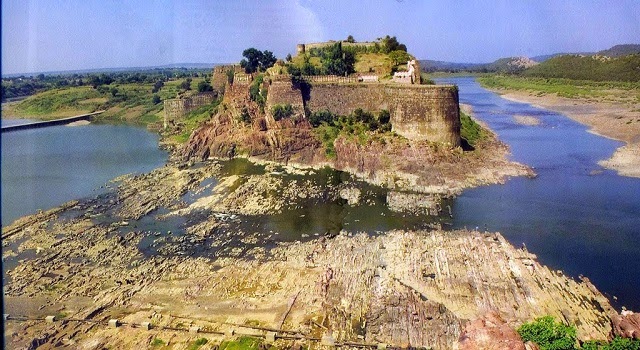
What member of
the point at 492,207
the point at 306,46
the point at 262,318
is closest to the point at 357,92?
the point at 306,46

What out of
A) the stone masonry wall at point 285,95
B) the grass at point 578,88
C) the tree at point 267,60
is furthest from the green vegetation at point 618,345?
the grass at point 578,88

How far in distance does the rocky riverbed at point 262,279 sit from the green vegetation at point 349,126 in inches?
382

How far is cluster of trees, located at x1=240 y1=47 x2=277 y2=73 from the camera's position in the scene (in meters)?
49.8

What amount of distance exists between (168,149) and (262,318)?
109 feet

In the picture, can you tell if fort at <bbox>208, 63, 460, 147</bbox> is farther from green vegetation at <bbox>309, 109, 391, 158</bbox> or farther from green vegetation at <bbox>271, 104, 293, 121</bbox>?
green vegetation at <bbox>309, 109, 391, 158</bbox>

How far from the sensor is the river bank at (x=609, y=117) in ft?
125

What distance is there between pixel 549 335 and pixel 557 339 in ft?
0.71

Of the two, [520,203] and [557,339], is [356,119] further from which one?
[557,339]

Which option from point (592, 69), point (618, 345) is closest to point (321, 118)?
point (618, 345)

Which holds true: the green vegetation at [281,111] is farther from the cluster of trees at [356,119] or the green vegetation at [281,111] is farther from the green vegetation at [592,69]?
the green vegetation at [592,69]

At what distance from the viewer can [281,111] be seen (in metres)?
41.2

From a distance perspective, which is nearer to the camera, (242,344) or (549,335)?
(549,335)

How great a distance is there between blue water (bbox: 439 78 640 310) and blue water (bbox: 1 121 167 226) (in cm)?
2325

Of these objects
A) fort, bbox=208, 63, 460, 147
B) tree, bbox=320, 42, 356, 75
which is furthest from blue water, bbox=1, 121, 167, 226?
tree, bbox=320, 42, 356, 75
